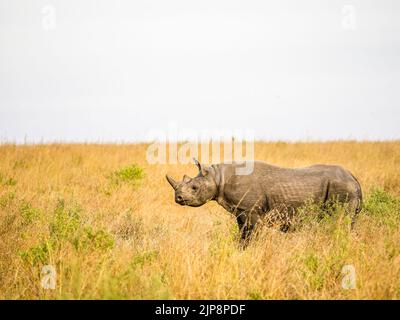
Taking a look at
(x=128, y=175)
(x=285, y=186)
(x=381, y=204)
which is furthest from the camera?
(x=128, y=175)

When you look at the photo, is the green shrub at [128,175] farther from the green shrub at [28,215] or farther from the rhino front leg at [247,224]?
the rhino front leg at [247,224]

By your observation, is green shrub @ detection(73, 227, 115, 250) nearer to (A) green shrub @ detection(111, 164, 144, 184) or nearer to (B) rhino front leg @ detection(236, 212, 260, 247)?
(B) rhino front leg @ detection(236, 212, 260, 247)

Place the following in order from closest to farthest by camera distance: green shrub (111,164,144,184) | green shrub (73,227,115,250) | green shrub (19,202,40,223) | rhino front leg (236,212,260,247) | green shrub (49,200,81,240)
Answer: green shrub (73,227,115,250) < green shrub (49,200,81,240) < rhino front leg (236,212,260,247) < green shrub (19,202,40,223) < green shrub (111,164,144,184)

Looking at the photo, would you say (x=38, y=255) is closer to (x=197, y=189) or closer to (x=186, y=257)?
(x=186, y=257)

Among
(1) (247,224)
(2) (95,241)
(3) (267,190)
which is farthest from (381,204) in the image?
(2) (95,241)

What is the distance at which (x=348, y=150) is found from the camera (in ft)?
50.4

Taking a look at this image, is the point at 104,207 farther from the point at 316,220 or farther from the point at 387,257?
the point at 387,257

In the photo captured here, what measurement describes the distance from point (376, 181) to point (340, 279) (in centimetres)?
742

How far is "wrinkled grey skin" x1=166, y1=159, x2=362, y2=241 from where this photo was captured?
660 centimetres

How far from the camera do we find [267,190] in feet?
22.2

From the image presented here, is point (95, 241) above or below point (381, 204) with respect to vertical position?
below

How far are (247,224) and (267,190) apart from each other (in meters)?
0.56

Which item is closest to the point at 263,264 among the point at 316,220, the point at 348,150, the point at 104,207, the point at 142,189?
the point at 316,220

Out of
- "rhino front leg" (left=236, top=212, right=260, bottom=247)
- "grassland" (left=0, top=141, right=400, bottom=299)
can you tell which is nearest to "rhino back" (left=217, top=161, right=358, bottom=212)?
"rhino front leg" (left=236, top=212, right=260, bottom=247)
